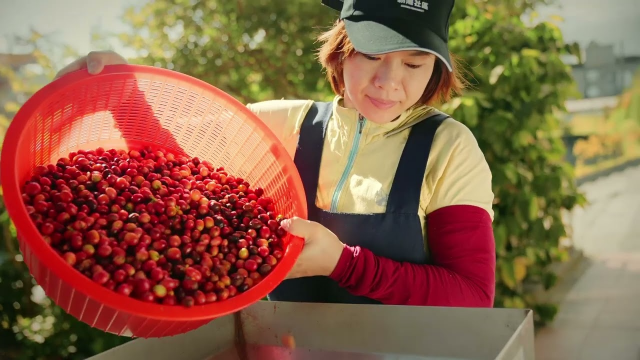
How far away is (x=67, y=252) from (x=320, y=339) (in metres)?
0.49

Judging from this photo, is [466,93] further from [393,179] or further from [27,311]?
[27,311]

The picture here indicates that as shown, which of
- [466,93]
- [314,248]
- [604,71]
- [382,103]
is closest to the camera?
[314,248]

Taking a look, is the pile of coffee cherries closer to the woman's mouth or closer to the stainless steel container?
the stainless steel container

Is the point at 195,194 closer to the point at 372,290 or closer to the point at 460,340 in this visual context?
the point at 372,290

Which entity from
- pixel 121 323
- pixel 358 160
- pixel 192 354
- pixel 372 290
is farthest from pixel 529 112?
pixel 121 323

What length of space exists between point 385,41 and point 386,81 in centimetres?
9

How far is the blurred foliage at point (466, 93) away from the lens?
106 inches

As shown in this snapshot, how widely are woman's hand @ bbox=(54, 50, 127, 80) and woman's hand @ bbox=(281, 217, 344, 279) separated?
17.3 inches

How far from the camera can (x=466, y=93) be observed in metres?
2.68

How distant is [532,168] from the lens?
2.97 m

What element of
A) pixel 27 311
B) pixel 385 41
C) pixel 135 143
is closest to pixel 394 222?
pixel 385 41

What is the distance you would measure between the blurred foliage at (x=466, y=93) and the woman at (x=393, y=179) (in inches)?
45.5

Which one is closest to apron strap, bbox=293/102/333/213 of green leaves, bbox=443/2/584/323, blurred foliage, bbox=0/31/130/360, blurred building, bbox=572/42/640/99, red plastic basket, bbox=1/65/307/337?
red plastic basket, bbox=1/65/307/337

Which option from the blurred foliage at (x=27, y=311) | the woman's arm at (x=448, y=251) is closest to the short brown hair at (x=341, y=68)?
the woman's arm at (x=448, y=251)
